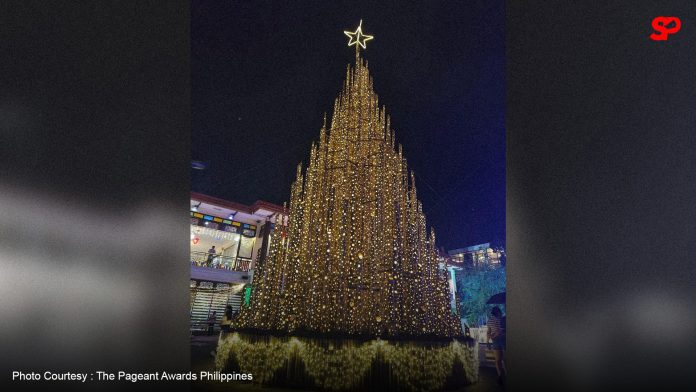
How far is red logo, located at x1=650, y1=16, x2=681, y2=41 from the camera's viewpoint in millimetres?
2420

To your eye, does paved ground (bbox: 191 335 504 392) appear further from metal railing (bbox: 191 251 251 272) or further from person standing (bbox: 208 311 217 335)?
metal railing (bbox: 191 251 251 272)

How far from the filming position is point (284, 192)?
395 centimetres

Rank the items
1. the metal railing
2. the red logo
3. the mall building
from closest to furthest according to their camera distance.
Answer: the red logo
the mall building
the metal railing

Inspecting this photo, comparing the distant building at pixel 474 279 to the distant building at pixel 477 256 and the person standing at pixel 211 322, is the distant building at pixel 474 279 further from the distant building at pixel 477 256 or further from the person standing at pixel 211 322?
the person standing at pixel 211 322

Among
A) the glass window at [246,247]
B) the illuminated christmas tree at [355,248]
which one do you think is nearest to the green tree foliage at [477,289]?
the illuminated christmas tree at [355,248]

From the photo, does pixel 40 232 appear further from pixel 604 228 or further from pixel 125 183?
pixel 604 228

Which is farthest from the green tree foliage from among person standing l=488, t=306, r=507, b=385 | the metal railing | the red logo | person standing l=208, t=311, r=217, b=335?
the metal railing

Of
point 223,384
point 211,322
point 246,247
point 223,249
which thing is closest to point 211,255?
point 223,249

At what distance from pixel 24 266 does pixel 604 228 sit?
10.4 feet

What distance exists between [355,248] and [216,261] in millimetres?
3178

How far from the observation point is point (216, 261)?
549 centimetres

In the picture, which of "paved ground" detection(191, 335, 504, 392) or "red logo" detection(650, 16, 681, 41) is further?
"paved ground" detection(191, 335, 504, 392)

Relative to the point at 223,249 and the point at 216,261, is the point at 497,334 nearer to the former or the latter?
the point at 216,261

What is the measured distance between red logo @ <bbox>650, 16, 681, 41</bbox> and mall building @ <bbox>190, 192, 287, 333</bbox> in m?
3.33
